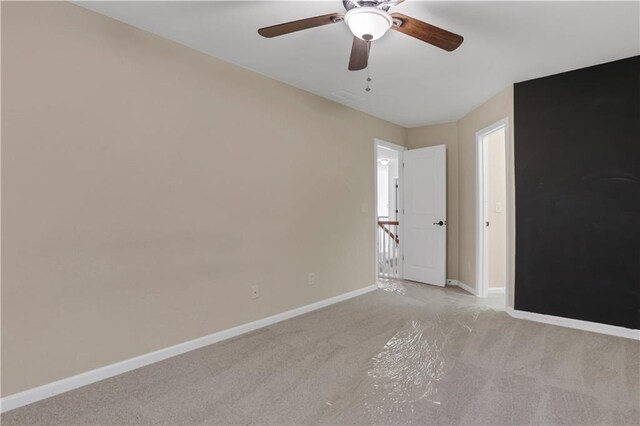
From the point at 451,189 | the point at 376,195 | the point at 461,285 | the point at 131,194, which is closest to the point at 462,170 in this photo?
the point at 451,189

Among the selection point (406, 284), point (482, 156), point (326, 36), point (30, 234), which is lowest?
point (406, 284)

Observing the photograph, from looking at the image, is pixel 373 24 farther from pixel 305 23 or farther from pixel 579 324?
pixel 579 324

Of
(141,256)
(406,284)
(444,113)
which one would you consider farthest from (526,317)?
(141,256)

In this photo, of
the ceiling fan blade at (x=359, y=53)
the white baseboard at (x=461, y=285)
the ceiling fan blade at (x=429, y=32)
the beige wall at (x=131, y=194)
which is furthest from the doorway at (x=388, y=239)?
the ceiling fan blade at (x=429, y=32)

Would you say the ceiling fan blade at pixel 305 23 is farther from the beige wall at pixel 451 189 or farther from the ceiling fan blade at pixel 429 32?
the beige wall at pixel 451 189

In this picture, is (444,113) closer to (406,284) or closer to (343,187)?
(343,187)

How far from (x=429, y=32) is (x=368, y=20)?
38cm

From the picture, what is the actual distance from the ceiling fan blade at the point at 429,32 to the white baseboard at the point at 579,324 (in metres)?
2.85

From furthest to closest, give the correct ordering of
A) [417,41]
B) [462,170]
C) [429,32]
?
[462,170] → [417,41] → [429,32]

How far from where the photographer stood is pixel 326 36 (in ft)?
8.17

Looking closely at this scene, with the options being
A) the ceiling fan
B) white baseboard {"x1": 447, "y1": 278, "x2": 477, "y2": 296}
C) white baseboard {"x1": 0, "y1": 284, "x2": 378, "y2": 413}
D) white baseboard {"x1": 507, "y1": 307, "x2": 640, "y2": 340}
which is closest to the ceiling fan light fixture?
the ceiling fan

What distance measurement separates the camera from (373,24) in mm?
1765

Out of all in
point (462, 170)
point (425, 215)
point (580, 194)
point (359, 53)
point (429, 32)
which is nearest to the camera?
point (429, 32)

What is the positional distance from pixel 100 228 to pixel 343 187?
8.77 ft
